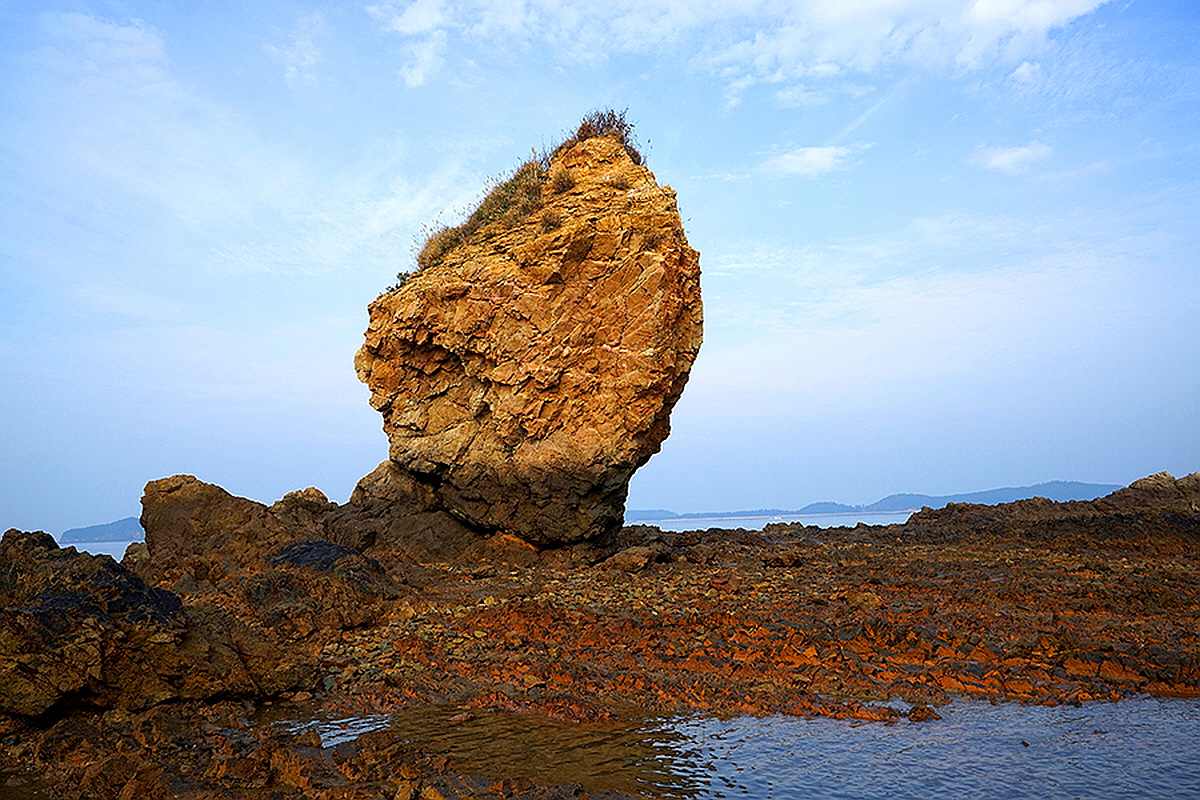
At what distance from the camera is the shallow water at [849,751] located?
5918mm

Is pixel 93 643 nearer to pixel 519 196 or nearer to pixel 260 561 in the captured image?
pixel 260 561

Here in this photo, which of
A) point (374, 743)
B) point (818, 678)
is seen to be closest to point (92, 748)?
point (374, 743)

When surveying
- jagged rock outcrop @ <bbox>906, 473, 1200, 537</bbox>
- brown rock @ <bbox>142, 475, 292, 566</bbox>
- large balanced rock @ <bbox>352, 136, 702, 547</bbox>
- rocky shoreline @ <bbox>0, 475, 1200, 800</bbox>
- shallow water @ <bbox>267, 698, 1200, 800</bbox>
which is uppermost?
large balanced rock @ <bbox>352, 136, 702, 547</bbox>

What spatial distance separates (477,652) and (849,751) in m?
5.02

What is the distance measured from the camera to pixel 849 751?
6746mm

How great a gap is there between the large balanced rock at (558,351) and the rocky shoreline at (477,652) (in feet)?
9.01

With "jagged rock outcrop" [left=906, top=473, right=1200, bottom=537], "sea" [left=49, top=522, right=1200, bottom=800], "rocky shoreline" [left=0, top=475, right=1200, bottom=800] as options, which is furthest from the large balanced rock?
"jagged rock outcrop" [left=906, top=473, right=1200, bottom=537]

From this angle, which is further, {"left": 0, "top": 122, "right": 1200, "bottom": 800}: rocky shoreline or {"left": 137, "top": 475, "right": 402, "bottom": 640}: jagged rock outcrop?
{"left": 137, "top": 475, "right": 402, "bottom": 640}: jagged rock outcrop

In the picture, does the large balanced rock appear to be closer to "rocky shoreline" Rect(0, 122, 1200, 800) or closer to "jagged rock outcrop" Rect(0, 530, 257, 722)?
"rocky shoreline" Rect(0, 122, 1200, 800)

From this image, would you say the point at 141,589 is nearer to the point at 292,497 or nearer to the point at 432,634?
the point at 432,634

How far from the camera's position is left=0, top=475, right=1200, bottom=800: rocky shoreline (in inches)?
265

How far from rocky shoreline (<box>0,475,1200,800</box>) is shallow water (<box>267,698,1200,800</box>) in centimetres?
38

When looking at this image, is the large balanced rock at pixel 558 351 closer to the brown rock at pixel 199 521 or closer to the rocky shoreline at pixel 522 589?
the rocky shoreline at pixel 522 589

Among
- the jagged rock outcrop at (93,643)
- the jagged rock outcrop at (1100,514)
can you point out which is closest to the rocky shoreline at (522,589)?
the jagged rock outcrop at (93,643)
